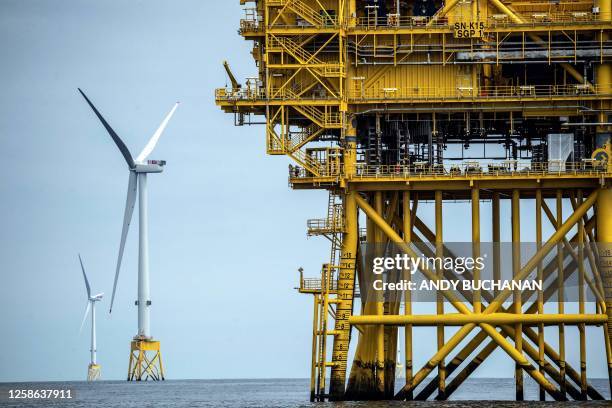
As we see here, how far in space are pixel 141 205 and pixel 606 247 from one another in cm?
6580

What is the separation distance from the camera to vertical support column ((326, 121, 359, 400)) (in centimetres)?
6238

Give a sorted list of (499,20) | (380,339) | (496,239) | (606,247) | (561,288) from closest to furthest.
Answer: (606,247) < (380,339) < (561,288) < (499,20) < (496,239)

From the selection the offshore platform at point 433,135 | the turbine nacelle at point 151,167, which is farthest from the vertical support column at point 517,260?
the turbine nacelle at point 151,167

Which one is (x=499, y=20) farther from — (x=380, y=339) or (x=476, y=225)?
(x=380, y=339)

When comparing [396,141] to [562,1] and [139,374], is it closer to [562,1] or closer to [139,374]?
[562,1]

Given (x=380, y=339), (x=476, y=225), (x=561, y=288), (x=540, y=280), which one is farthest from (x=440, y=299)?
(x=561, y=288)

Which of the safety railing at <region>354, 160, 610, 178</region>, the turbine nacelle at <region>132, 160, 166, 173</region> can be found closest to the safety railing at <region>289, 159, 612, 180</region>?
the safety railing at <region>354, 160, 610, 178</region>

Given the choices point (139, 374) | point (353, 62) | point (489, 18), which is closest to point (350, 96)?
point (353, 62)

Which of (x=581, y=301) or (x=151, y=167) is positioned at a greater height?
(x=151, y=167)

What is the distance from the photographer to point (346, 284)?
2464 inches

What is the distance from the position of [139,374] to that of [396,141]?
86677 millimetres

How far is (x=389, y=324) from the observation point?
203 feet

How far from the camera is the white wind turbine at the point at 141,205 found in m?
108

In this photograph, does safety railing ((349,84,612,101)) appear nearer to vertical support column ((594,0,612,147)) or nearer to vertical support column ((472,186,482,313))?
vertical support column ((594,0,612,147))
